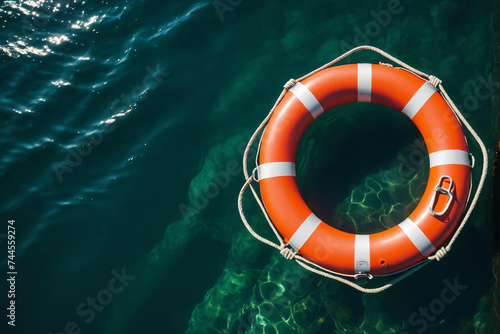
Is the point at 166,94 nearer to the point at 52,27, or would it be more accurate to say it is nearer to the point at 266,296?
the point at 52,27

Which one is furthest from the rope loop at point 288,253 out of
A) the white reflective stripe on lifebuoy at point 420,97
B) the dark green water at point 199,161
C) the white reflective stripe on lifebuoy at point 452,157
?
the white reflective stripe on lifebuoy at point 420,97

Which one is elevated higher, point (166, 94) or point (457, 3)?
point (166, 94)

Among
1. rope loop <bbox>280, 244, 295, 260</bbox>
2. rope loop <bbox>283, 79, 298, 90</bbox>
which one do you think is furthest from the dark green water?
rope loop <bbox>283, 79, 298, 90</bbox>

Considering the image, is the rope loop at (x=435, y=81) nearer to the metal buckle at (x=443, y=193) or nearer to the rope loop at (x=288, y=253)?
the metal buckle at (x=443, y=193)

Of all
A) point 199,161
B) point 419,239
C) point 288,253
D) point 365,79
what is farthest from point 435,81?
point 199,161

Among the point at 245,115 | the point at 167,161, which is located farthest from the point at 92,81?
the point at 245,115

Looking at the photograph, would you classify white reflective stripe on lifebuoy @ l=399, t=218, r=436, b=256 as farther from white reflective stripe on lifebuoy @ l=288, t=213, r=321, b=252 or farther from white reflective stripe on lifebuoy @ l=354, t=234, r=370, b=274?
white reflective stripe on lifebuoy @ l=288, t=213, r=321, b=252

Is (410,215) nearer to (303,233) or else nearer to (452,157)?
(452,157)
